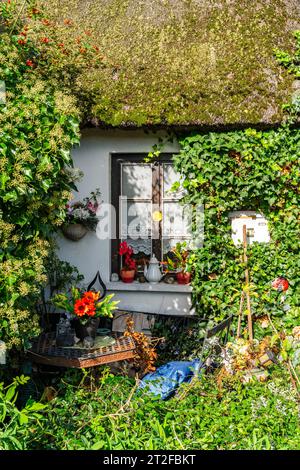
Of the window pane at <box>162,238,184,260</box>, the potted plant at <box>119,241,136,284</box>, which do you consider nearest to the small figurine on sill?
the potted plant at <box>119,241,136,284</box>

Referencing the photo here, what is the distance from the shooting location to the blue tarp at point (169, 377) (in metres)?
4.79

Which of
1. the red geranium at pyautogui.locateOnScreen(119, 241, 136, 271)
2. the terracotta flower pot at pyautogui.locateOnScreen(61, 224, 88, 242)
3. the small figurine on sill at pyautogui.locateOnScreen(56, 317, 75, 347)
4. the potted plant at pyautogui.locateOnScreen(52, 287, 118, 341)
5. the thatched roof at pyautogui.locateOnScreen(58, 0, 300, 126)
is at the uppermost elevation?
the thatched roof at pyautogui.locateOnScreen(58, 0, 300, 126)

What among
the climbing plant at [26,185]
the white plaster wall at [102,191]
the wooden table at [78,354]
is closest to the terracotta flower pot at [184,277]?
the white plaster wall at [102,191]

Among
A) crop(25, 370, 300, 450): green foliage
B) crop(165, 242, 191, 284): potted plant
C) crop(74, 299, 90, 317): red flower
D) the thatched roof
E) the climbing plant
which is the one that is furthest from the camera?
crop(165, 242, 191, 284): potted plant

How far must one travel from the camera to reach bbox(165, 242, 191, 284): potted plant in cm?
638

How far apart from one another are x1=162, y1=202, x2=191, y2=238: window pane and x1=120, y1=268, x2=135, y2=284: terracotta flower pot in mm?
591

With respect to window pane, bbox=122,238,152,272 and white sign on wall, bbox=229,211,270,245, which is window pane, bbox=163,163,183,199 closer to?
window pane, bbox=122,238,152,272

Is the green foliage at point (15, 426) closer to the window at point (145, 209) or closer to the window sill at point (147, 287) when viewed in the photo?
the window sill at point (147, 287)

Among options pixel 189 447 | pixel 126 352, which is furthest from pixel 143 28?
pixel 189 447

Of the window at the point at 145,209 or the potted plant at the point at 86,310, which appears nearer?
the potted plant at the point at 86,310

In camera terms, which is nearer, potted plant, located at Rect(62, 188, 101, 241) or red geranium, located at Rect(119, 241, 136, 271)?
potted plant, located at Rect(62, 188, 101, 241)

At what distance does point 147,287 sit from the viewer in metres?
6.44

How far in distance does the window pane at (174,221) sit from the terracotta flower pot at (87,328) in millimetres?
1892

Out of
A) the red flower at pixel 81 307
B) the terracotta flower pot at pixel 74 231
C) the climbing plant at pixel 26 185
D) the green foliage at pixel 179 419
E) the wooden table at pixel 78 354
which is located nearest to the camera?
Answer: the green foliage at pixel 179 419
